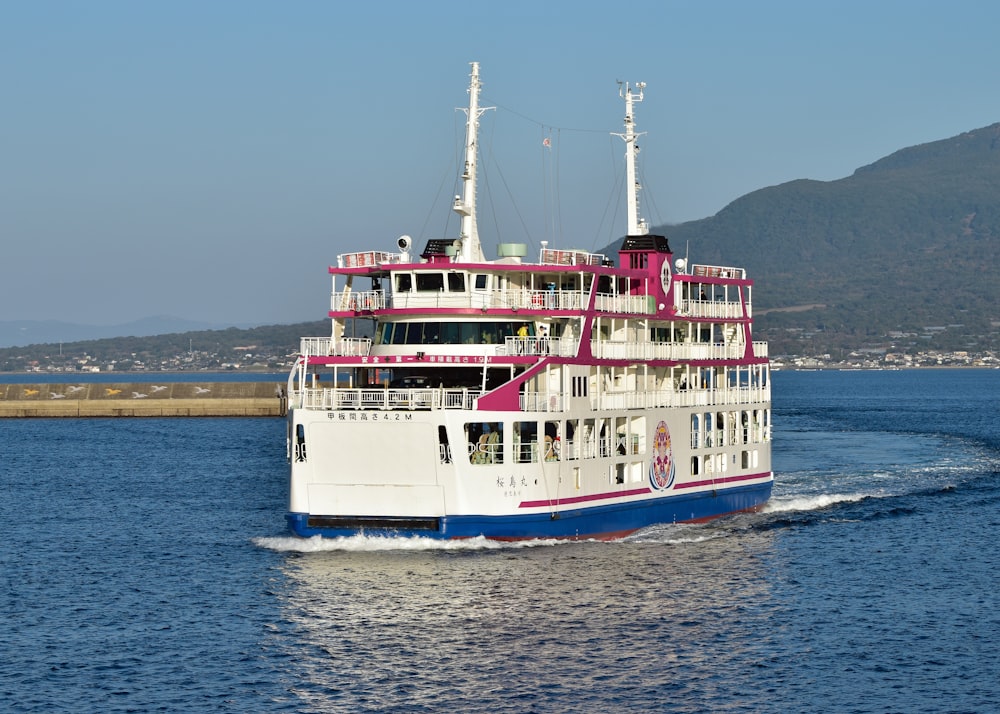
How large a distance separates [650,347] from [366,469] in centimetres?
1207

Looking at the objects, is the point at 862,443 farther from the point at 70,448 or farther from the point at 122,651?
the point at 122,651

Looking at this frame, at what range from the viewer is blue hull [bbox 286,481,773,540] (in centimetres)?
3878

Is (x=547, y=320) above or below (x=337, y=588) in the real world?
above

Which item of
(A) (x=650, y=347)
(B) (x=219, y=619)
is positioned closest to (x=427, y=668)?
(B) (x=219, y=619)

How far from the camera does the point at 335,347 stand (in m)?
42.5

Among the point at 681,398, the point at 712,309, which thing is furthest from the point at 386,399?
the point at 712,309

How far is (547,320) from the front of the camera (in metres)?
42.5

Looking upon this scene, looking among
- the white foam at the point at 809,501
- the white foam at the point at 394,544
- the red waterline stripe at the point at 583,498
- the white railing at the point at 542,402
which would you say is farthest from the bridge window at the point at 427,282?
the white foam at the point at 809,501

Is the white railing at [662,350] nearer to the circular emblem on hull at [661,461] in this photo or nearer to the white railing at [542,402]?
the circular emblem on hull at [661,461]

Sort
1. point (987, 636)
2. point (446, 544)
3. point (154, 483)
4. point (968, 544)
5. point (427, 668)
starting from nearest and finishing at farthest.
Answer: point (427, 668)
point (987, 636)
point (446, 544)
point (968, 544)
point (154, 483)

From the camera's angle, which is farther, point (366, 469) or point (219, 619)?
point (366, 469)

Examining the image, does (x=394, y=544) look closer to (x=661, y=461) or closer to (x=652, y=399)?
(x=661, y=461)

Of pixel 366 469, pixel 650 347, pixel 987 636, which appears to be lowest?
pixel 987 636

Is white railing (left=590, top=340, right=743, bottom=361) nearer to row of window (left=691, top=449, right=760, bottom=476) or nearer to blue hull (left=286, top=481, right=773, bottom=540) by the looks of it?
row of window (left=691, top=449, right=760, bottom=476)
